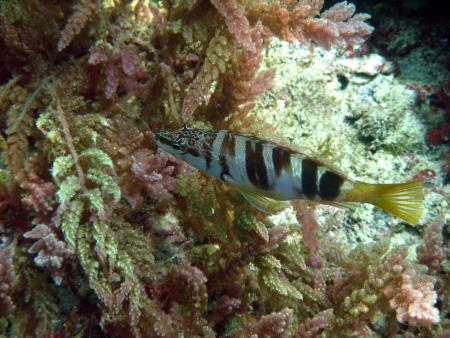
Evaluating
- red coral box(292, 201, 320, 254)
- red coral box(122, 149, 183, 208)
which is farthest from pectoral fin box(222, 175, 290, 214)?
red coral box(292, 201, 320, 254)

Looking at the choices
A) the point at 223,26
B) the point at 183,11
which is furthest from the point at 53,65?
the point at 223,26

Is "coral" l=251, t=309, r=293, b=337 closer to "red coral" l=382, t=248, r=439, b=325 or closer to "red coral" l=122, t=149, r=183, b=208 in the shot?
"red coral" l=382, t=248, r=439, b=325

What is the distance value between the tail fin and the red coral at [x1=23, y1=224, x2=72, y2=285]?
1.77 meters

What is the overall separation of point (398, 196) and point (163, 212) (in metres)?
1.71

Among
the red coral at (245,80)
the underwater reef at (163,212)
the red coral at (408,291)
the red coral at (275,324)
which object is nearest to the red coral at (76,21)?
the underwater reef at (163,212)

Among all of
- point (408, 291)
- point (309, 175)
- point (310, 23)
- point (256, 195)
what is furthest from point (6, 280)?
point (310, 23)

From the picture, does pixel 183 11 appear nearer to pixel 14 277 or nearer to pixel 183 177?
pixel 183 177

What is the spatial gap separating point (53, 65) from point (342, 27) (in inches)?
91.9

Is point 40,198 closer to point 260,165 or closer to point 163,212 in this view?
point 163,212

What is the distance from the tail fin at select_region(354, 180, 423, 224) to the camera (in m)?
1.76

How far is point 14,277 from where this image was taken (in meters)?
2.43

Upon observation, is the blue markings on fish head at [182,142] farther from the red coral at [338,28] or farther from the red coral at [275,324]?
the red coral at [338,28]

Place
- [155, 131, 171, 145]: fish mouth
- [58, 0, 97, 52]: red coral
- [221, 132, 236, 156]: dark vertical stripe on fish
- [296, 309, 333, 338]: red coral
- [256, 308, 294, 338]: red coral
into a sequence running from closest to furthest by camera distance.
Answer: [221, 132, 236, 156]: dark vertical stripe on fish
[155, 131, 171, 145]: fish mouth
[256, 308, 294, 338]: red coral
[296, 309, 333, 338]: red coral
[58, 0, 97, 52]: red coral

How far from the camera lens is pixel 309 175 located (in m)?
1.86
